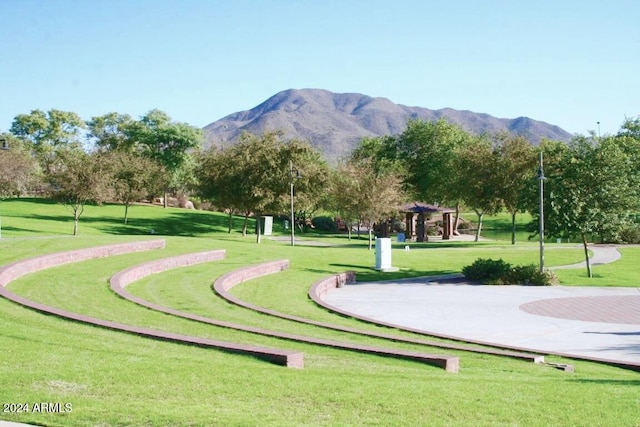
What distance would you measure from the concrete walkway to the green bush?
84 cm

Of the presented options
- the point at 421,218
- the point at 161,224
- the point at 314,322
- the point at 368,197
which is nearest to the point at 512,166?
the point at 421,218

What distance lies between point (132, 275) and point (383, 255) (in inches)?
546

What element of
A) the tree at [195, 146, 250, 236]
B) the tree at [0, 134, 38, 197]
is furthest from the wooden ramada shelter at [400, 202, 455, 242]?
the tree at [0, 134, 38, 197]

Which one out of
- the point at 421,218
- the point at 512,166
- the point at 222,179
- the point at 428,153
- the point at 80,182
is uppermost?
the point at 428,153

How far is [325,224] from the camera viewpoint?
76.6m

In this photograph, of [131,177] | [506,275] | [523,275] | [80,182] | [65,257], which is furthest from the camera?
[131,177]

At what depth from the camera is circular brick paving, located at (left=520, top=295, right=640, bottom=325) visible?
19.6 metres

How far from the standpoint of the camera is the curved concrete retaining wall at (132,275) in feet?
32.8

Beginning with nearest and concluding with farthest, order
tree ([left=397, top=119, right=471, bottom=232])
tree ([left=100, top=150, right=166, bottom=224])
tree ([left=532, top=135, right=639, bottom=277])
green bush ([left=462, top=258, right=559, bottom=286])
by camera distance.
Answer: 1. green bush ([left=462, top=258, right=559, bottom=286])
2. tree ([left=532, top=135, right=639, bottom=277])
3. tree ([left=100, top=150, right=166, bottom=224])
4. tree ([left=397, top=119, right=471, bottom=232])

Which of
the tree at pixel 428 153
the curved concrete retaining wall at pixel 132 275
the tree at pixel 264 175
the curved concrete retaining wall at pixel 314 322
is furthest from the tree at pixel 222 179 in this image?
the tree at pixel 428 153

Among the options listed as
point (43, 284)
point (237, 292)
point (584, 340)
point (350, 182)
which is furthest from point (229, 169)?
point (584, 340)

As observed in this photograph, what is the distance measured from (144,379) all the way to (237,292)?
1361 centimetres

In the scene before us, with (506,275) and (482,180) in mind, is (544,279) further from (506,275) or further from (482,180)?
Result: (482,180)

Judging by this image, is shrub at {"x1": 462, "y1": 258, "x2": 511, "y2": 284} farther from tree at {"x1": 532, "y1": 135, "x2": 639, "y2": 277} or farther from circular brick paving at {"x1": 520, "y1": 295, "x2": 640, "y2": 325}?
circular brick paving at {"x1": 520, "y1": 295, "x2": 640, "y2": 325}
